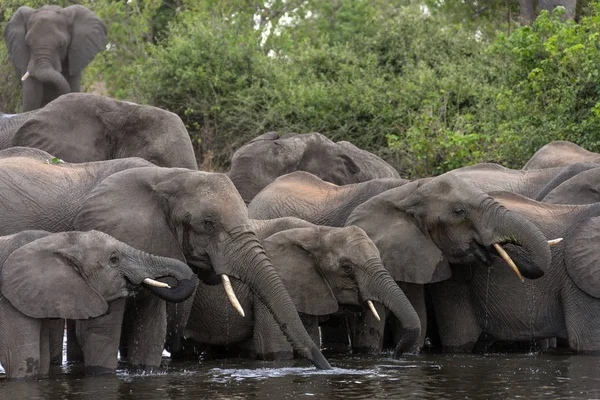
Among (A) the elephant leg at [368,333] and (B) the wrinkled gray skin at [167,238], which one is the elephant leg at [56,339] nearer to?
(B) the wrinkled gray skin at [167,238]

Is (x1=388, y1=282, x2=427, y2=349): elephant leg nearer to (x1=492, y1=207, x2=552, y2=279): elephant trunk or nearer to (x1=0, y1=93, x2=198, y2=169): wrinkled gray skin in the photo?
(x1=492, y1=207, x2=552, y2=279): elephant trunk

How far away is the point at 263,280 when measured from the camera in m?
9.62

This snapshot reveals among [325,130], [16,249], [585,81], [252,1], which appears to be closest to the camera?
[16,249]

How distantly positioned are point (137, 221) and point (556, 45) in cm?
816

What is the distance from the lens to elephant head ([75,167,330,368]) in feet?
31.7

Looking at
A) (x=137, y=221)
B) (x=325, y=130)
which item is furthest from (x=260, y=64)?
(x=137, y=221)

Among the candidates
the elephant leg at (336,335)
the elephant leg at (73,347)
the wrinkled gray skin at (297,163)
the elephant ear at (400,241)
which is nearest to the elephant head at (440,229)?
the elephant ear at (400,241)

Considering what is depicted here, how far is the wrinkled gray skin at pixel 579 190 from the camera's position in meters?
12.7

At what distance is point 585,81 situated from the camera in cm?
1659

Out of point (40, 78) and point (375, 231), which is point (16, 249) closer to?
point (375, 231)

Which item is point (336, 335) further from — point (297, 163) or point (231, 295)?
point (297, 163)

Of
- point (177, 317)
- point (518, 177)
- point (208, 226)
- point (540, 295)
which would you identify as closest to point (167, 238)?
point (208, 226)

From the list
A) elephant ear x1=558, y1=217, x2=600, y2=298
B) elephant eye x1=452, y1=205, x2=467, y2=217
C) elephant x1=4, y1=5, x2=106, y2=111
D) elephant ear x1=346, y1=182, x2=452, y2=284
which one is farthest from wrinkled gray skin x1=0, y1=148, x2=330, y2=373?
elephant x1=4, y1=5, x2=106, y2=111

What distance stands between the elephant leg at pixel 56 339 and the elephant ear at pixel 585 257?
377 cm
